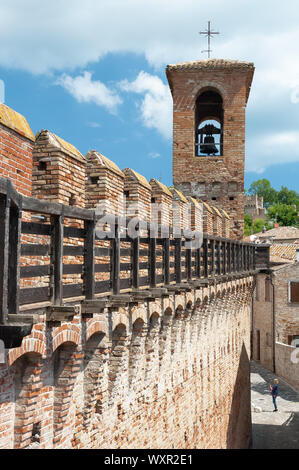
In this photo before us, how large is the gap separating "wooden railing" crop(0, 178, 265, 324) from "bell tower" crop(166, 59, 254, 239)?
12.6 metres

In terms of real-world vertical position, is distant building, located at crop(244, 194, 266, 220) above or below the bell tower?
above

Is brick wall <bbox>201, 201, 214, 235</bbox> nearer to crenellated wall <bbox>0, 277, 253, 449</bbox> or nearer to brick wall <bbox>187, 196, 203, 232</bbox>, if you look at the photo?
brick wall <bbox>187, 196, 203, 232</bbox>

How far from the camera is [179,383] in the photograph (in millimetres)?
11266

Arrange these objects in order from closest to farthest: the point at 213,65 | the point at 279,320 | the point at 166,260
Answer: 1. the point at 166,260
2. the point at 213,65
3. the point at 279,320

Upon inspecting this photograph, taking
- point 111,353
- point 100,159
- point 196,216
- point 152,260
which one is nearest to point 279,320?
point 196,216

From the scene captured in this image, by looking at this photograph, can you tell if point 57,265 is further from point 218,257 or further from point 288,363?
point 288,363

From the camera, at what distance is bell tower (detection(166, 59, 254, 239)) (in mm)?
23172

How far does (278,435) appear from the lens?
78.8ft

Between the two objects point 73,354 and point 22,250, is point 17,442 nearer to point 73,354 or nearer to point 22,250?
point 73,354

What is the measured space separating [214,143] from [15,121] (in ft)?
61.0

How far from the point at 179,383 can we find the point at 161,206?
387 cm

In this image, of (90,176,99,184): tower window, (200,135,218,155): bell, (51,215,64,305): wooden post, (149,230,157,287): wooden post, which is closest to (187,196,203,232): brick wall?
(149,230,157,287): wooden post

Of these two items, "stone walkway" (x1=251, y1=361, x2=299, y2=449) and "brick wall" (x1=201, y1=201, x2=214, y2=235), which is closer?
"brick wall" (x1=201, y1=201, x2=214, y2=235)

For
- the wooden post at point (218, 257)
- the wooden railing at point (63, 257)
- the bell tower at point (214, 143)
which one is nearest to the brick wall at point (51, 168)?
the wooden railing at point (63, 257)
